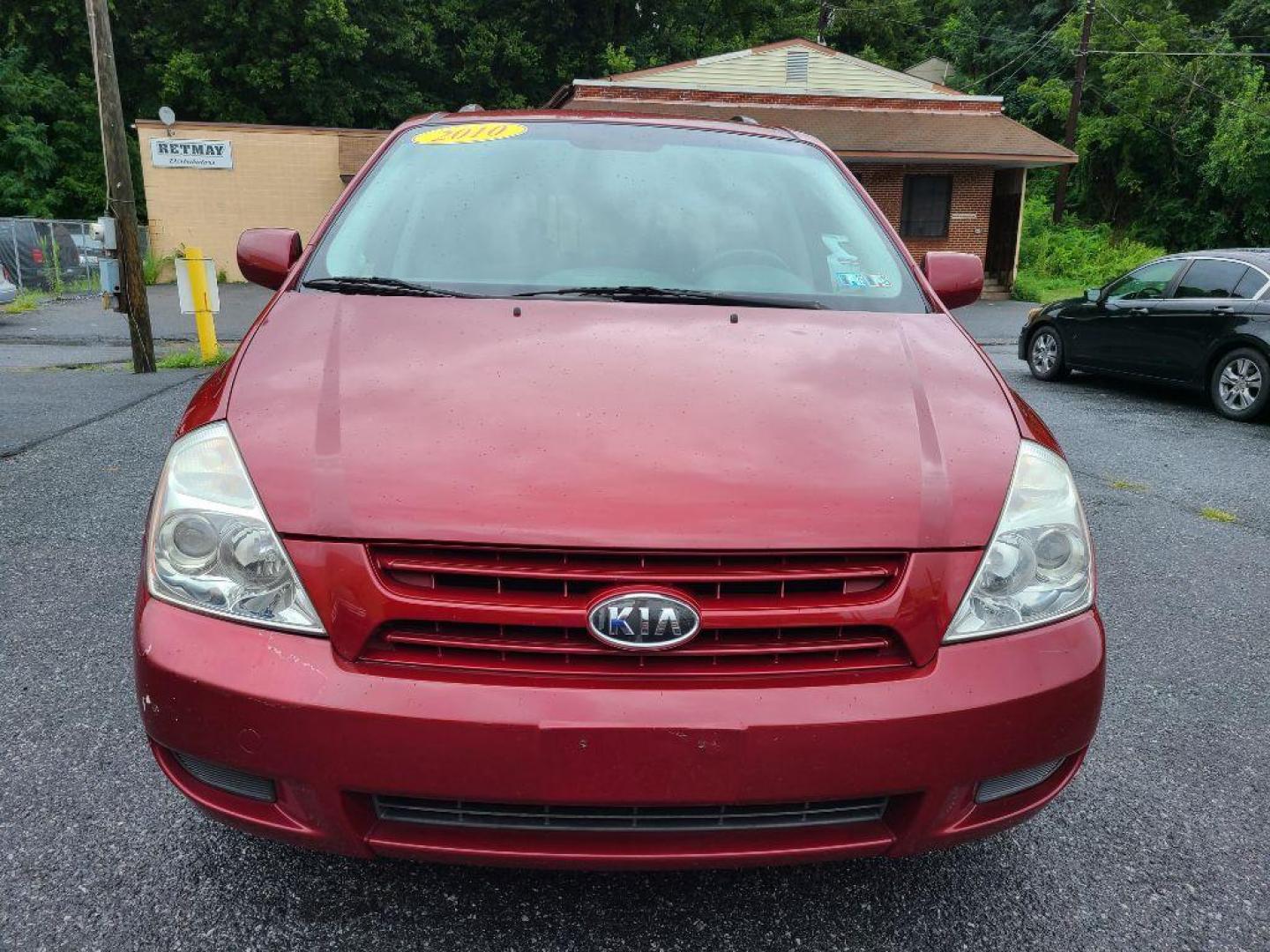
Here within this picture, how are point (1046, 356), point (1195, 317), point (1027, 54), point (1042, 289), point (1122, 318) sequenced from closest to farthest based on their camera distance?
1. point (1195, 317)
2. point (1122, 318)
3. point (1046, 356)
4. point (1042, 289)
5. point (1027, 54)

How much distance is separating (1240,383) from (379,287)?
330 inches

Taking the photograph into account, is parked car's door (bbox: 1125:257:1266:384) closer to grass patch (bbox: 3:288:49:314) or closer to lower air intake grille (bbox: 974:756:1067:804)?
lower air intake grille (bbox: 974:756:1067:804)

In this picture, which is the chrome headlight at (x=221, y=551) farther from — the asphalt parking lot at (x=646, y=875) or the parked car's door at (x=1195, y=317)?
the parked car's door at (x=1195, y=317)

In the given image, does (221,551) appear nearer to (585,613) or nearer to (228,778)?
(228,778)

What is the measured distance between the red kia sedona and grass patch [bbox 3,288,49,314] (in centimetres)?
1595

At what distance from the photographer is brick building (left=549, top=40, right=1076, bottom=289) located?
71.6 ft

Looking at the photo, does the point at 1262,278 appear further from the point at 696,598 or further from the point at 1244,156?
the point at 1244,156

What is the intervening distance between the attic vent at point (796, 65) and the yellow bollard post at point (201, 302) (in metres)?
19.1

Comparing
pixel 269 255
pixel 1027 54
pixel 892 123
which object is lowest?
pixel 892 123

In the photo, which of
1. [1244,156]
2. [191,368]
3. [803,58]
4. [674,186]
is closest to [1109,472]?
[674,186]

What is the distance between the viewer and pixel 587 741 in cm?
142

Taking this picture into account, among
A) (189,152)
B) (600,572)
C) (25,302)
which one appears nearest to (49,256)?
(25,302)

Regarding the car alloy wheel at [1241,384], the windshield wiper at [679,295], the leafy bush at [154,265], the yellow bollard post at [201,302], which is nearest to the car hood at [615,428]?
the windshield wiper at [679,295]

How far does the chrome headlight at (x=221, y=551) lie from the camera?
154 cm
